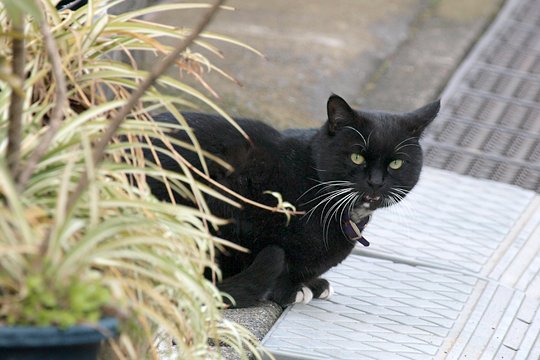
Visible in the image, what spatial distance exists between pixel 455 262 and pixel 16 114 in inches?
85.8

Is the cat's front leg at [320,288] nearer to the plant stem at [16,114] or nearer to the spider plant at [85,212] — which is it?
the spider plant at [85,212]

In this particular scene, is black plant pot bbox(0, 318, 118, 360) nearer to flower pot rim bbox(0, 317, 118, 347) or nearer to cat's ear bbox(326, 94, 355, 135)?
flower pot rim bbox(0, 317, 118, 347)

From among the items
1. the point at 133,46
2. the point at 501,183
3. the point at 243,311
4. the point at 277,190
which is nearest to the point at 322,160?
A: the point at 277,190

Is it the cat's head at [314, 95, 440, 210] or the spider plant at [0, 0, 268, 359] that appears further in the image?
the cat's head at [314, 95, 440, 210]

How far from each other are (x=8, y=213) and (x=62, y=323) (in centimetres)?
23

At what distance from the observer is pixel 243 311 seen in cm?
303

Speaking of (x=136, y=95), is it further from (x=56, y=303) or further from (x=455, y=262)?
(x=455, y=262)

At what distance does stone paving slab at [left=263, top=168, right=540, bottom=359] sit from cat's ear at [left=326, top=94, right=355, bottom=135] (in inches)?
23.2

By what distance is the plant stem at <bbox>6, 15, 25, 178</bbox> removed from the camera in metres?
1.77

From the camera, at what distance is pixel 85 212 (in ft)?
6.30

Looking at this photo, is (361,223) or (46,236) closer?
(46,236)

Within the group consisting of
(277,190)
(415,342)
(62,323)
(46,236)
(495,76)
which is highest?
(46,236)

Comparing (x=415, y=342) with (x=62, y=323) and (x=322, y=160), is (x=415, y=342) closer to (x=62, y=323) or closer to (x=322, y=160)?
(x=322, y=160)

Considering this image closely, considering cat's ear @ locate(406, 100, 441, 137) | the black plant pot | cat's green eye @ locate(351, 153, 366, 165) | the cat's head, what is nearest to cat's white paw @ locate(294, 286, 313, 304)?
the cat's head
